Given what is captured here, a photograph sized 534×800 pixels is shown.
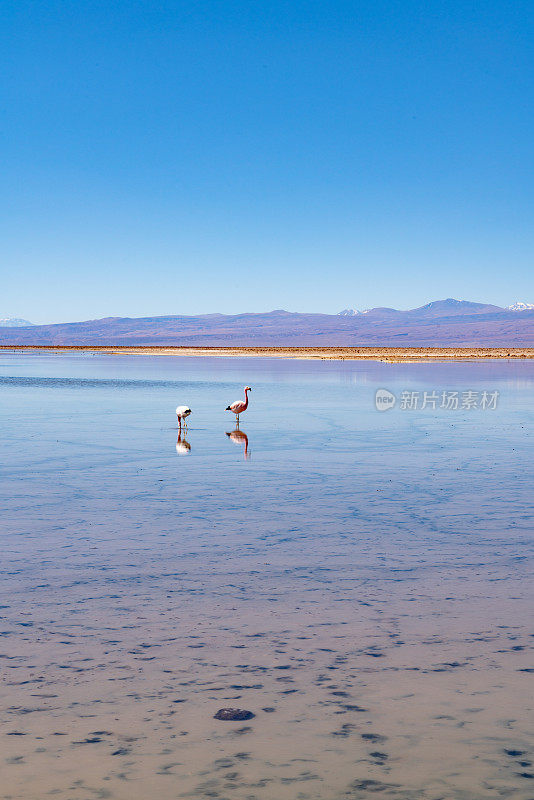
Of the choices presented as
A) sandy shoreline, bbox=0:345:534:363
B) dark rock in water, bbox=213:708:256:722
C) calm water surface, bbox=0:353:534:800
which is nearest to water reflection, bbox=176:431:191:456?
calm water surface, bbox=0:353:534:800

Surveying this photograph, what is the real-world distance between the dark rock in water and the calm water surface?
0.16 feet

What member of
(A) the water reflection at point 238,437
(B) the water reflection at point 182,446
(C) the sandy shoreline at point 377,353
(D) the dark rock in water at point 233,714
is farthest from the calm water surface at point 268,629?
(C) the sandy shoreline at point 377,353

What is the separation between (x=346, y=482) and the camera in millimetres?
8961

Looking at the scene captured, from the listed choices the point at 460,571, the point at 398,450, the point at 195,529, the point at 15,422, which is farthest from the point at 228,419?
the point at 460,571

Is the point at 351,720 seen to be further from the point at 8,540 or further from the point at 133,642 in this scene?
the point at 8,540

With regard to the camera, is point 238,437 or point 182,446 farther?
point 238,437

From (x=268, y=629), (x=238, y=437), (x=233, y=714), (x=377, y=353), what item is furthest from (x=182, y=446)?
(x=377, y=353)

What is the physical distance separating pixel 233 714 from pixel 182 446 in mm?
8692

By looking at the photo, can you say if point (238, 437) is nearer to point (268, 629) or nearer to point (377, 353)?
point (268, 629)

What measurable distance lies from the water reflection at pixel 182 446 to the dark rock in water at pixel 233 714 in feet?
25.7

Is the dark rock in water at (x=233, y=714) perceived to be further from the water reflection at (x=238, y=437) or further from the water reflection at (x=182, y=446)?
the water reflection at (x=238, y=437)

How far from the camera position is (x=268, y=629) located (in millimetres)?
4484

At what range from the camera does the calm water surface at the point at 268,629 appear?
311cm

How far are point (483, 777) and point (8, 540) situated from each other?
447 cm
